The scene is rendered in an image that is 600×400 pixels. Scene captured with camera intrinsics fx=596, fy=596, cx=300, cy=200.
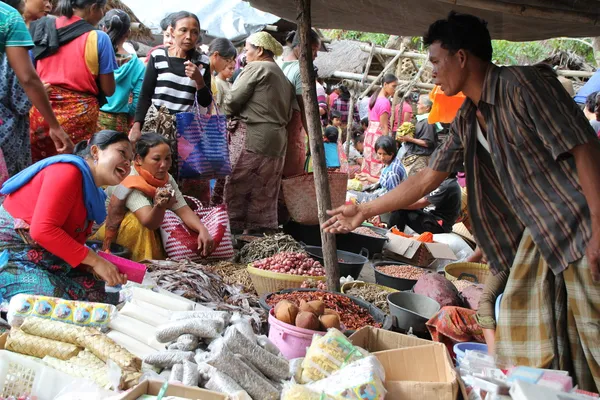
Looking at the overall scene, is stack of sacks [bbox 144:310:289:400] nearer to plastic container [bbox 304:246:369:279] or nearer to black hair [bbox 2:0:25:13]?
plastic container [bbox 304:246:369:279]

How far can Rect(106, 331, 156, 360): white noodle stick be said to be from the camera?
8.43 feet

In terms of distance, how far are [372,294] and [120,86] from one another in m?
3.00

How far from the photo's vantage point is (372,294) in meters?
4.07

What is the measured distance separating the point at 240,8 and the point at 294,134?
17.6 feet

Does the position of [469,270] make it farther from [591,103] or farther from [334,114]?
[334,114]

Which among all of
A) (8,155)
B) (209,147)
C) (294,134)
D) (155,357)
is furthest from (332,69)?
(155,357)

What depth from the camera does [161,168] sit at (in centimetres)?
443

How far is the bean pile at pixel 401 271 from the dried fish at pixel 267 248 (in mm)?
720

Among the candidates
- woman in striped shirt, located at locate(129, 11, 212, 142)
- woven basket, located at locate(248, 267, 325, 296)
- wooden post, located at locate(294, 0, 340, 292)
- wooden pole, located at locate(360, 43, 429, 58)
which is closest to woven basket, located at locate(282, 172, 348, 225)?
woman in striped shirt, located at locate(129, 11, 212, 142)

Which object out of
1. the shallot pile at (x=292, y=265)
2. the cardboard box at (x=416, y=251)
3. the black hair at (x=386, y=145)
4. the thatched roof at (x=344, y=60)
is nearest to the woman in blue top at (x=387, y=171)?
the black hair at (x=386, y=145)

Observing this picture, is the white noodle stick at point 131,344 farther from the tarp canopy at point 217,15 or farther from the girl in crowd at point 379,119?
the girl in crowd at point 379,119

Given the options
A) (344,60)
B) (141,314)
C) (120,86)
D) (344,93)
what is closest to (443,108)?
(120,86)

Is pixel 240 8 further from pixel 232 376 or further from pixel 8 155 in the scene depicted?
pixel 232 376

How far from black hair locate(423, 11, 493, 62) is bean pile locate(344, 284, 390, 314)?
186cm
